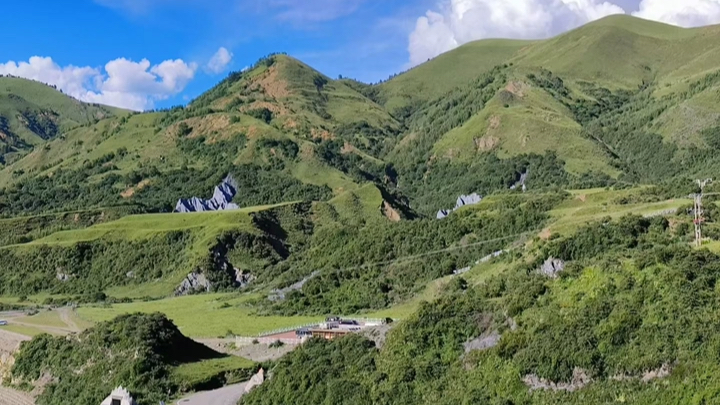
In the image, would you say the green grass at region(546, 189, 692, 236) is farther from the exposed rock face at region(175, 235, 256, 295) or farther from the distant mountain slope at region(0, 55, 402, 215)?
the distant mountain slope at region(0, 55, 402, 215)

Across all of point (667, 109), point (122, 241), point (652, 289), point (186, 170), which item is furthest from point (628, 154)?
point (652, 289)

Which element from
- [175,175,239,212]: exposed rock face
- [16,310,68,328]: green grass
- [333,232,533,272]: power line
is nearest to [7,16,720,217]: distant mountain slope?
[175,175,239,212]: exposed rock face

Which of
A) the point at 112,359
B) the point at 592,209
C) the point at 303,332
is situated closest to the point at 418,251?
the point at 592,209

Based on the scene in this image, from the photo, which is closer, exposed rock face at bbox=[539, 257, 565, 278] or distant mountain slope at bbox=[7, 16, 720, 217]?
exposed rock face at bbox=[539, 257, 565, 278]

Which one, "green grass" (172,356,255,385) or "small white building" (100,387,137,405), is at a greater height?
"small white building" (100,387,137,405)

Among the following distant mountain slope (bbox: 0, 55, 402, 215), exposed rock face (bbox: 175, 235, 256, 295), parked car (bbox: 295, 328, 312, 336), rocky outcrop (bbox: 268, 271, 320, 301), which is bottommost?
parked car (bbox: 295, 328, 312, 336)

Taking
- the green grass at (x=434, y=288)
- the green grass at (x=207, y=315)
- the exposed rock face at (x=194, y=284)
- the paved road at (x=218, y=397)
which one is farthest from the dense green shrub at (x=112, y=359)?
the exposed rock face at (x=194, y=284)

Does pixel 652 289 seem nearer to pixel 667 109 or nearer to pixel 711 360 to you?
pixel 711 360

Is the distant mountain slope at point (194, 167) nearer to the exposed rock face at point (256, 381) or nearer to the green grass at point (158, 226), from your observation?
the green grass at point (158, 226)

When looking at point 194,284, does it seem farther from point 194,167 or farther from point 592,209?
point 194,167
